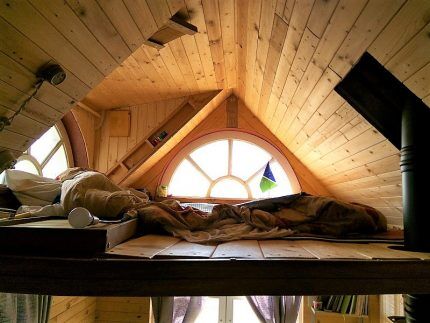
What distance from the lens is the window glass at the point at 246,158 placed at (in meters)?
3.86

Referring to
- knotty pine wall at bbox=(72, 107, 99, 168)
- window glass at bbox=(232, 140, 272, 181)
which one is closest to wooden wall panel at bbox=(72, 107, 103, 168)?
knotty pine wall at bbox=(72, 107, 99, 168)

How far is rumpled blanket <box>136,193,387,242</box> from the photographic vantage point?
4.43ft

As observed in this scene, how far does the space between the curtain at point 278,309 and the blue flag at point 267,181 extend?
1.29 metres

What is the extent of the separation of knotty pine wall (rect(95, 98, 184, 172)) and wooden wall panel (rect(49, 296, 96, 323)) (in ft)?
4.74

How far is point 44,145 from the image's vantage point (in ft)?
9.66

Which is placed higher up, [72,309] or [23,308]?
[23,308]

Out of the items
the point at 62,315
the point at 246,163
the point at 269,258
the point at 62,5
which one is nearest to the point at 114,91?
the point at 246,163

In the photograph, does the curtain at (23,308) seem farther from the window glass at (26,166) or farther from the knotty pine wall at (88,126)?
the knotty pine wall at (88,126)

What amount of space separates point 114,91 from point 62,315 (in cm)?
236

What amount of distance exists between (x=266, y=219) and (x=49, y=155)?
8.26 feet

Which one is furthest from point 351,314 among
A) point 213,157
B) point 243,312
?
point 213,157

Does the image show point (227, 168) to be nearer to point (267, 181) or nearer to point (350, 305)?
point (267, 181)

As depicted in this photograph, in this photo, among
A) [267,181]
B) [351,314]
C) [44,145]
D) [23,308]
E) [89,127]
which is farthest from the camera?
[267,181]

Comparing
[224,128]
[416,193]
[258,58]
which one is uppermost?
[258,58]
